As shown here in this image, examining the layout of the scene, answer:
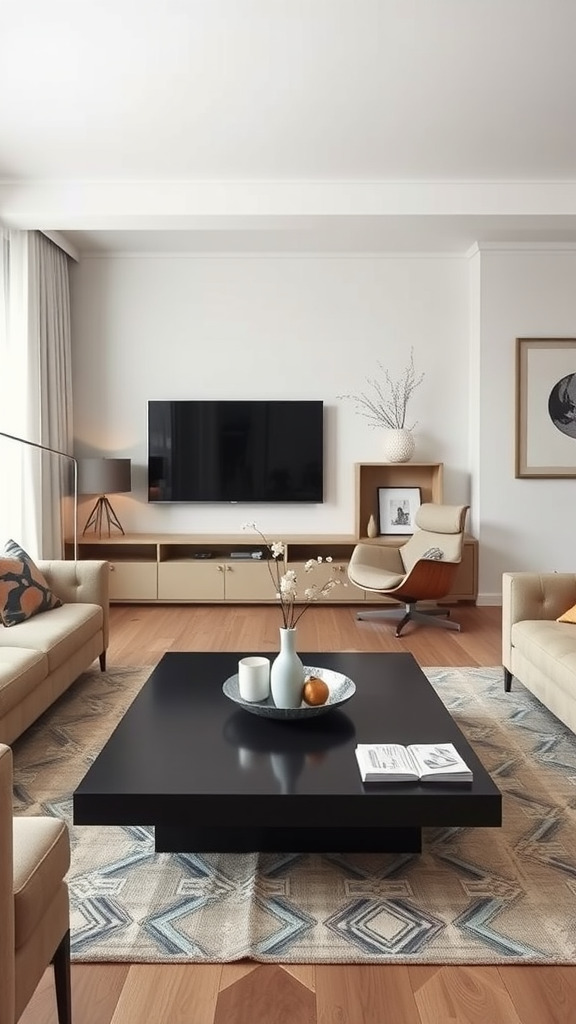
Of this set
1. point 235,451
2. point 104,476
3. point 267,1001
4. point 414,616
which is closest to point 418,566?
point 414,616

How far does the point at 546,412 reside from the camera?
5688mm

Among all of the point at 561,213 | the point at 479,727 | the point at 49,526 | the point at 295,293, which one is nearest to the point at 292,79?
the point at 561,213

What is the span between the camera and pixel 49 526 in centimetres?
539

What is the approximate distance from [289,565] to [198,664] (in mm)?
2629

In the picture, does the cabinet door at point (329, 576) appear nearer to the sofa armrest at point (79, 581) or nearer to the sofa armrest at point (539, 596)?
the sofa armrest at point (79, 581)

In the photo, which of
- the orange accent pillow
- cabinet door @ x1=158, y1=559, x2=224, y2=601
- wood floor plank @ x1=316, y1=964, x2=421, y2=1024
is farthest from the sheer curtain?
wood floor plank @ x1=316, y1=964, x2=421, y2=1024

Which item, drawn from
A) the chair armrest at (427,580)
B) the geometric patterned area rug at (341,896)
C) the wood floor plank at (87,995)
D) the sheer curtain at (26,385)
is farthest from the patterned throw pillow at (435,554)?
the wood floor plank at (87,995)

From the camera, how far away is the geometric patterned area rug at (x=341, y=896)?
1739 millimetres

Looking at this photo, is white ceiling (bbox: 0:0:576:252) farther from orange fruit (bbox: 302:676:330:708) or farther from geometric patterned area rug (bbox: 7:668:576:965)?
geometric patterned area rug (bbox: 7:668:576:965)

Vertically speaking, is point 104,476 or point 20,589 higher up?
point 104,476

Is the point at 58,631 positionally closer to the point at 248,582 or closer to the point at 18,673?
the point at 18,673

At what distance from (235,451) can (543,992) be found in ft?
15.3

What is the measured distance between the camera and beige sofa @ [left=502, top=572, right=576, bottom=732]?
2928 millimetres

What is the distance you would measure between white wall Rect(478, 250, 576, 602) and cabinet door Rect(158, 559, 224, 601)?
2029 mm
